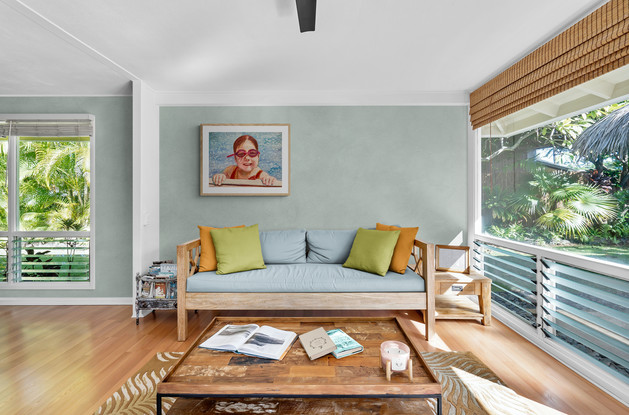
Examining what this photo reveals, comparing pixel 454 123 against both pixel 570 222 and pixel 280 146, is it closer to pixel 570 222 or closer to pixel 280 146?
pixel 570 222

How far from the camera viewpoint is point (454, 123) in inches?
137

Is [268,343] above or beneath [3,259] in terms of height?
beneath

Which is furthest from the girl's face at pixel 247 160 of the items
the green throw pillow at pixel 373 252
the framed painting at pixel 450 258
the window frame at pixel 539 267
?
the window frame at pixel 539 267

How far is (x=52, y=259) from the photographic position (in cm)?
349

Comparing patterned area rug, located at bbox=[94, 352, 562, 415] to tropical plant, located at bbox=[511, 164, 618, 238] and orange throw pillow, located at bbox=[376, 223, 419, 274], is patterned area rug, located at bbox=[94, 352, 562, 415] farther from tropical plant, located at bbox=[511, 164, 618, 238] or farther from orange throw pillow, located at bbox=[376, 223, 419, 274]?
tropical plant, located at bbox=[511, 164, 618, 238]

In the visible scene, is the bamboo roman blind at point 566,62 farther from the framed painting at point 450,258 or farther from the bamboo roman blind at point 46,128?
the bamboo roman blind at point 46,128

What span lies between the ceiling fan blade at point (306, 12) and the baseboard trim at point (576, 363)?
2899 mm

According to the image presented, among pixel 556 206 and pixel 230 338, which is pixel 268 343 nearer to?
pixel 230 338

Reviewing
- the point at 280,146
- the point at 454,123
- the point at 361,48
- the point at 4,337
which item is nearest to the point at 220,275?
the point at 280,146

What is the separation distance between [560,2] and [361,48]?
1.33 m

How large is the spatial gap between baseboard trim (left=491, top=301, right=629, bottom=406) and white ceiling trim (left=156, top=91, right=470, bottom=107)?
2.41 m

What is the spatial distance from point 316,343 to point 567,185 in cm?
223

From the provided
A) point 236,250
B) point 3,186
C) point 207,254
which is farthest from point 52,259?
point 236,250

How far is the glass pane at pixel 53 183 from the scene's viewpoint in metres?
3.49
